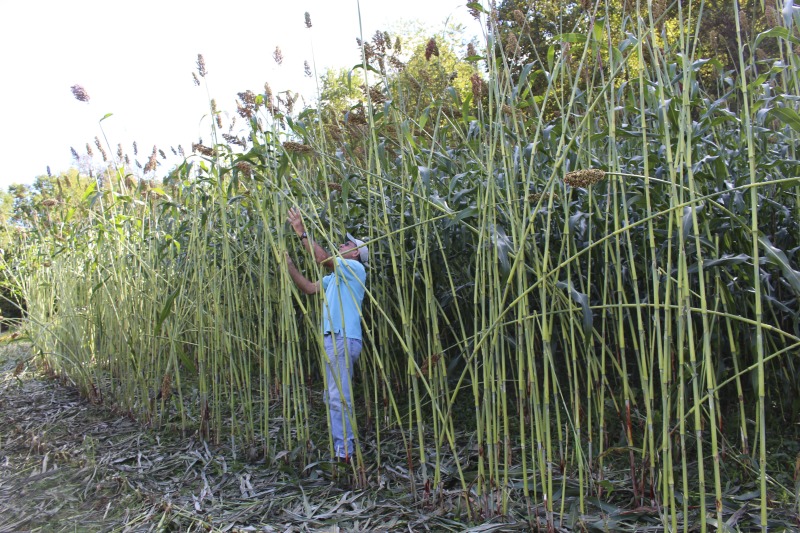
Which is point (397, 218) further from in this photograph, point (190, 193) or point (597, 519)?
point (597, 519)

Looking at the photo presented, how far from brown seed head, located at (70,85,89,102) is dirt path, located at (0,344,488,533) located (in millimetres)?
1827

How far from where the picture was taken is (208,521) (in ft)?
6.75

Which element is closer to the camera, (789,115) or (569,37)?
(789,115)

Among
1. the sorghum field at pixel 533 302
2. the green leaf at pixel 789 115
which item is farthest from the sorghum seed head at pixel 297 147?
the green leaf at pixel 789 115

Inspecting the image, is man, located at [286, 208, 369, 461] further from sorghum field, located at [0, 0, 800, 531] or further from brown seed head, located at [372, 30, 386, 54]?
brown seed head, located at [372, 30, 386, 54]

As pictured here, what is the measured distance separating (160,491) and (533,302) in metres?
1.77

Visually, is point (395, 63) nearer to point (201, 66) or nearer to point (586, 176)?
point (201, 66)

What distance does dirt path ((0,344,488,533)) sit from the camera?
207cm

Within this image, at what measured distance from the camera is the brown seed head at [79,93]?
3.21 meters

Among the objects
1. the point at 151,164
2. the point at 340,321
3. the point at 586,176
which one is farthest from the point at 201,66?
the point at 586,176

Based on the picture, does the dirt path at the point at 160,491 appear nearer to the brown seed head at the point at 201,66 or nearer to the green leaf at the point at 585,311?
the green leaf at the point at 585,311

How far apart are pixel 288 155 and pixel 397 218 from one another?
27.8 inches

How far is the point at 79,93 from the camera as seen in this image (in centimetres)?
323

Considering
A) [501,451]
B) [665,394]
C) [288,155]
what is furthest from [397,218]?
[665,394]
